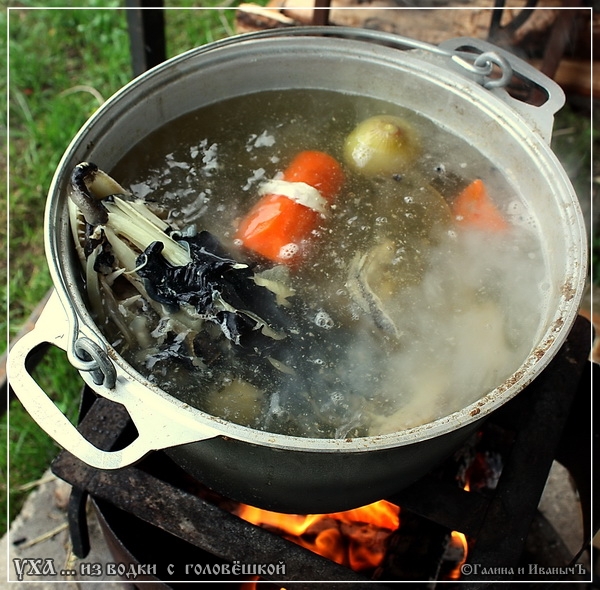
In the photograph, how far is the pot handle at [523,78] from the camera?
1.83 m

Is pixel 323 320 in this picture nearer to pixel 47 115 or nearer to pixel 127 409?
pixel 127 409

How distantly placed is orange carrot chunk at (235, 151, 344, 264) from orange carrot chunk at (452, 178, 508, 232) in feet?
1.14

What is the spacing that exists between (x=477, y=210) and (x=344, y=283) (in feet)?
1.57

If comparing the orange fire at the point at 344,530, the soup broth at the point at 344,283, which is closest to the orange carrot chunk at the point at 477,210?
the soup broth at the point at 344,283

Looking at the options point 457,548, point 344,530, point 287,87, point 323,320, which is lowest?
point 457,548

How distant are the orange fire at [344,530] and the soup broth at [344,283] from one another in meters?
0.60

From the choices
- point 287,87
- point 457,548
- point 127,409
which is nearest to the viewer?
point 127,409

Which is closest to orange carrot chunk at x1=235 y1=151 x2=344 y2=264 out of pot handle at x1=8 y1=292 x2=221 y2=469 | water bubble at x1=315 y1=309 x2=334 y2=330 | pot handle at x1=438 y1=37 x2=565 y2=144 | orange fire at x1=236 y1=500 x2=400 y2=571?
water bubble at x1=315 y1=309 x2=334 y2=330

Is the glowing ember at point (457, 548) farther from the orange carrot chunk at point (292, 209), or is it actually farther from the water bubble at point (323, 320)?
the orange carrot chunk at point (292, 209)

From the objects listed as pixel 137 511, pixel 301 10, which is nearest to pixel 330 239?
pixel 137 511

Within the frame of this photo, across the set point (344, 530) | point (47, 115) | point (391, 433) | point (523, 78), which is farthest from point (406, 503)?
point (47, 115)

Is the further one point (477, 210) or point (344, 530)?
point (344, 530)

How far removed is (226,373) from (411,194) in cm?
78

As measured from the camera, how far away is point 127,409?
127 cm
